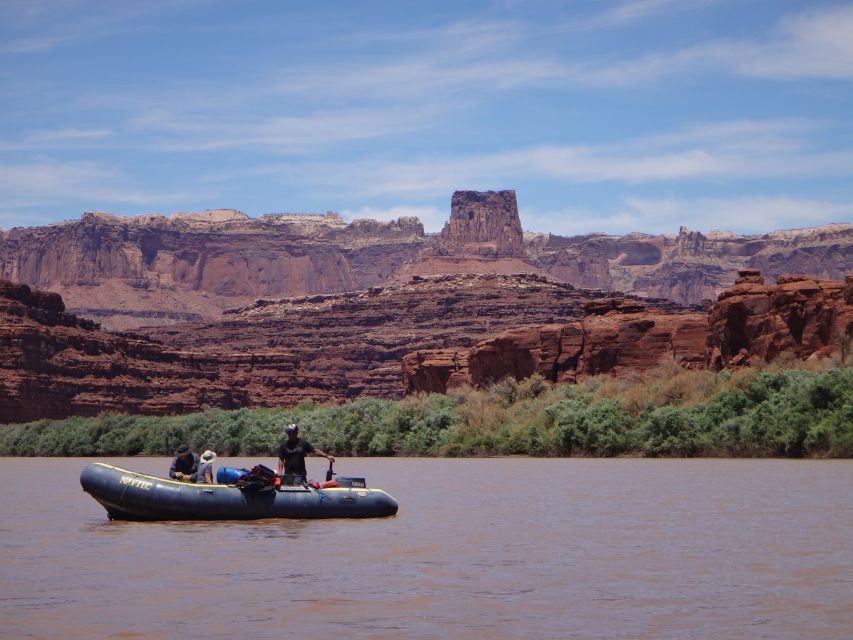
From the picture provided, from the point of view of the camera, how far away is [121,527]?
2334cm

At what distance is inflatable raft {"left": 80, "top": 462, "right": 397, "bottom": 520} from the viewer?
76.1 ft

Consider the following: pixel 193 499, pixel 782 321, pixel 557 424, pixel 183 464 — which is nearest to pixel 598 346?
pixel 782 321

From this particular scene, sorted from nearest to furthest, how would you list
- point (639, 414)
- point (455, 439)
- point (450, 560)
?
point (450, 560) → point (639, 414) → point (455, 439)

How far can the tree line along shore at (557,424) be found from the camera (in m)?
44.8

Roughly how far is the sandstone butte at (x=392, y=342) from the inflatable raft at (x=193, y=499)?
35.2 meters

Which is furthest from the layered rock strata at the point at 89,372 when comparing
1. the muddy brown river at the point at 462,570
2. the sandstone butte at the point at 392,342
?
the muddy brown river at the point at 462,570

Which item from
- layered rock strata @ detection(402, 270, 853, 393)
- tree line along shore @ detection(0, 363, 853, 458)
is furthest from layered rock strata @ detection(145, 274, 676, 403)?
tree line along shore @ detection(0, 363, 853, 458)

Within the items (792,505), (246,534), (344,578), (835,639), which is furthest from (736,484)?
(835,639)

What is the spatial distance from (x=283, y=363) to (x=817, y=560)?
111013 mm

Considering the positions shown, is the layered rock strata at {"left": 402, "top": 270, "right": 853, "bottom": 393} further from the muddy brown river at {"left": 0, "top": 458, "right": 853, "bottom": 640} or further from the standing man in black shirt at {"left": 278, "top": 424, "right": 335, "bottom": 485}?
the standing man in black shirt at {"left": 278, "top": 424, "right": 335, "bottom": 485}

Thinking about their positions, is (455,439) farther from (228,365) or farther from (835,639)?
(228,365)

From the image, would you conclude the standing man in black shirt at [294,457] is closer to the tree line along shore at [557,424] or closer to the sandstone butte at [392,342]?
the tree line along shore at [557,424]

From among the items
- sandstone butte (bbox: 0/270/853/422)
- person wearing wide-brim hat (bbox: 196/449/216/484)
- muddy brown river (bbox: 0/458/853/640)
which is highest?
sandstone butte (bbox: 0/270/853/422)

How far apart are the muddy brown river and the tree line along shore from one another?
14.7 m
